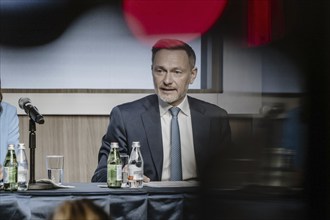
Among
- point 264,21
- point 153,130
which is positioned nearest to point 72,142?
point 153,130

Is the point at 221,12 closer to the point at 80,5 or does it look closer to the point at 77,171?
the point at 80,5

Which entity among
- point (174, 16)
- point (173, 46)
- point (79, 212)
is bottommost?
point (79, 212)

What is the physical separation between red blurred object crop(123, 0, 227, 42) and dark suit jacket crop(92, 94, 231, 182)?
0.29m

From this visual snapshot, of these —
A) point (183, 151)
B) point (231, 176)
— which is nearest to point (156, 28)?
point (183, 151)

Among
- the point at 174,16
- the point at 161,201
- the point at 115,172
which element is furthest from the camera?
the point at 174,16

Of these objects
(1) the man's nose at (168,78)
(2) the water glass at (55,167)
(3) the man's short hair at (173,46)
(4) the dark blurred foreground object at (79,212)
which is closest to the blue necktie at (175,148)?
(1) the man's nose at (168,78)

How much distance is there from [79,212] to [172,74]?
1.85m

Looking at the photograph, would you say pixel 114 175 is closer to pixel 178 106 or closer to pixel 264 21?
pixel 178 106

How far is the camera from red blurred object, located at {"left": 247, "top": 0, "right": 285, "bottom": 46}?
297cm

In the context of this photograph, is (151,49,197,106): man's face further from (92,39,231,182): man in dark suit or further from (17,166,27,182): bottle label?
(17,166,27,182): bottle label

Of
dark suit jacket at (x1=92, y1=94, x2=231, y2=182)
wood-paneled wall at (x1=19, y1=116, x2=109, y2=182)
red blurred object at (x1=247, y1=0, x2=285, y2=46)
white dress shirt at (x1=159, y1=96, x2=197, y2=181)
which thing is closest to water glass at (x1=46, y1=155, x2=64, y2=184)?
wood-paneled wall at (x1=19, y1=116, x2=109, y2=182)

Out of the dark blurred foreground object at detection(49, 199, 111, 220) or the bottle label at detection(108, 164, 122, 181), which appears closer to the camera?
the dark blurred foreground object at detection(49, 199, 111, 220)

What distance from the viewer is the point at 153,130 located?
3.48 meters

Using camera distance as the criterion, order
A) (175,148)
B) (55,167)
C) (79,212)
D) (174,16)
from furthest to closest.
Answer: (175,148) < (174,16) < (55,167) < (79,212)
